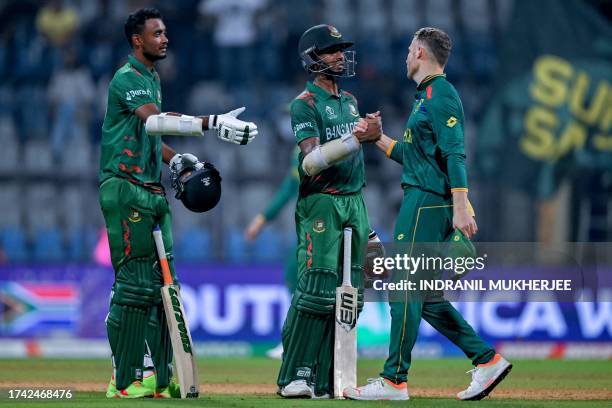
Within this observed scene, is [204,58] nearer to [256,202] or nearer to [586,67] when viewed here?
[256,202]

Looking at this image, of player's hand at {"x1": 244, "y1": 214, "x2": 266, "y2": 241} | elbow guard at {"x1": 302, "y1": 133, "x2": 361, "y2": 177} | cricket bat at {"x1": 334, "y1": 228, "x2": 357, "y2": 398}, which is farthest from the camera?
player's hand at {"x1": 244, "y1": 214, "x2": 266, "y2": 241}

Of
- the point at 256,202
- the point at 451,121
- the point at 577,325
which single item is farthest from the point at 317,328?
the point at 256,202

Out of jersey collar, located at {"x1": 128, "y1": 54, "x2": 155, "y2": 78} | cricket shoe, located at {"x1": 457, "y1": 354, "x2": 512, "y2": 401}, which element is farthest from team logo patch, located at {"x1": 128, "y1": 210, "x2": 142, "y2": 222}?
cricket shoe, located at {"x1": 457, "y1": 354, "x2": 512, "y2": 401}

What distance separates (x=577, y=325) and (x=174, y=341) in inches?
260

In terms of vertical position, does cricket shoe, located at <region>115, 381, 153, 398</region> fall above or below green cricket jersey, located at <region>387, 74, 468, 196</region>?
below

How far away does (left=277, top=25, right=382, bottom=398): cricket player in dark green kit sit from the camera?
7.81m

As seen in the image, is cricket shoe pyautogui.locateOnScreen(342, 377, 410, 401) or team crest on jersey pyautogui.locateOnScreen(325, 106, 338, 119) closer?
cricket shoe pyautogui.locateOnScreen(342, 377, 410, 401)

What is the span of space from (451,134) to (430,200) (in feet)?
1.37

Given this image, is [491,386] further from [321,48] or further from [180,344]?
[321,48]

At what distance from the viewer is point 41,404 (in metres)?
7.03

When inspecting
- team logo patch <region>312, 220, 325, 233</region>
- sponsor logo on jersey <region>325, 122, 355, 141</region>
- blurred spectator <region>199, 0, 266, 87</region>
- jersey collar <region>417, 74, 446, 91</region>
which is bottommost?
team logo patch <region>312, 220, 325, 233</region>

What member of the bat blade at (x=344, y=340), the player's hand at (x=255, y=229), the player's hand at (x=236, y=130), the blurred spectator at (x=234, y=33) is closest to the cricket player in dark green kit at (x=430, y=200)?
the bat blade at (x=344, y=340)

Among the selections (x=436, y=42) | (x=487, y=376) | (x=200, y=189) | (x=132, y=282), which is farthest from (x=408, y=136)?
(x=132, y=282)

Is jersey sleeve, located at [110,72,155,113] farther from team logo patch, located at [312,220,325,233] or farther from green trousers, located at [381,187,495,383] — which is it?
green trousers, located at [381,187,495,383]
